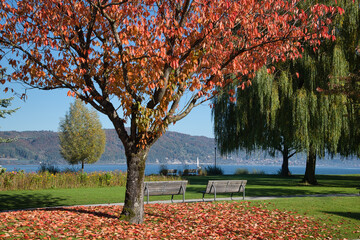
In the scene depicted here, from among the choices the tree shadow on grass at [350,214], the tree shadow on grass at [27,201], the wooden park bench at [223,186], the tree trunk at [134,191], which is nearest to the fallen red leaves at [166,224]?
the tree trunk at [134,191]

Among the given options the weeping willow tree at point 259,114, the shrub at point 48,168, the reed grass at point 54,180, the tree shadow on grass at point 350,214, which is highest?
the weeping willow tree at point 259,114

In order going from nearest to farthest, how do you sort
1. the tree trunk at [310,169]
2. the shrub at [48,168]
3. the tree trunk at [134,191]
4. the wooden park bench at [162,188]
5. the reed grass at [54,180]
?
1. the tree trunk at [134,191]
2. the wooden park bench at [162,188]
3. the reed grass at [54,180]
4. the tree trunk at [310,169]
5. the shrub at [48,168]

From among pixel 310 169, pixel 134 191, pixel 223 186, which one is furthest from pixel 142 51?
pixel 310 169

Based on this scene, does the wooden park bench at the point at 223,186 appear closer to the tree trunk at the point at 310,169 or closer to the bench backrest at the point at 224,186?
the bench backrest at the point at 224,186

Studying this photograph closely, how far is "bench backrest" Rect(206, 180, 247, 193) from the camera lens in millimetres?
11653

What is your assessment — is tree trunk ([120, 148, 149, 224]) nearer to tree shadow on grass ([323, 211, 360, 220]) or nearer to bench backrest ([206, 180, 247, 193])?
bench backrest ([206, 180, 247, 193])

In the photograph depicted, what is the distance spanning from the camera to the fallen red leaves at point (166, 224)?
22.4ft

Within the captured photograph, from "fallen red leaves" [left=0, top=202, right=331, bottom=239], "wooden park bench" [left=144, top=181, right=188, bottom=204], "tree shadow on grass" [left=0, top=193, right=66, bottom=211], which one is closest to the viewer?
"fallen red leaves" [left=0, top=202, right=331, bottom=239]

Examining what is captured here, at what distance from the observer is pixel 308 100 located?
17.0 metres

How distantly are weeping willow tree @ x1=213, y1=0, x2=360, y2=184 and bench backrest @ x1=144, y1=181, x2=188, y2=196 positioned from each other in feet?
26.7

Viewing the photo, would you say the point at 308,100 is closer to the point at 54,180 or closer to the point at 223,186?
the point at 223,186

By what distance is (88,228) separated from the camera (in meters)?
7.16

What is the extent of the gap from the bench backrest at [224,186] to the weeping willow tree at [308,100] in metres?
5.79

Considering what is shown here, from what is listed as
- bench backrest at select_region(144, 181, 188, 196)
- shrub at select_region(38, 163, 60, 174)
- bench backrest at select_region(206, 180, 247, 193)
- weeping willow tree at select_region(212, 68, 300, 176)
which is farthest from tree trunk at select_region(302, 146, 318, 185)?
shrub at select_region(38, 163, 60, 174)
